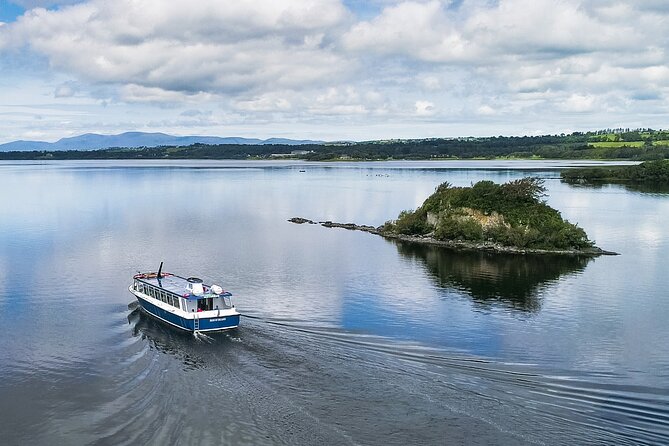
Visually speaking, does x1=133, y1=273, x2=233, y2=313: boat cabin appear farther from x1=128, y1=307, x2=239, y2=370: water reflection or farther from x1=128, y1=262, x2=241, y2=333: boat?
x1=128, y1=307, x2=239, y2=370: water reflection

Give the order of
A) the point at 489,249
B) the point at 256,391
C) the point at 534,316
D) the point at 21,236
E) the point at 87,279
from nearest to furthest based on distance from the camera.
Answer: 1. the point at 256,391
2. the point at 534,316
3. the point at 87,279
4. the point at 489,249
5. the point at 21,236

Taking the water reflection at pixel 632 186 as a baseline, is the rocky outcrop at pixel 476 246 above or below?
below

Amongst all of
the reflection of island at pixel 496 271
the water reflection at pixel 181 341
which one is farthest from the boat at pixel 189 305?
the reflection of island at pixel 496 271

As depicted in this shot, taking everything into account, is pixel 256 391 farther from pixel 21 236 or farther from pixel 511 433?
pixel 21 236

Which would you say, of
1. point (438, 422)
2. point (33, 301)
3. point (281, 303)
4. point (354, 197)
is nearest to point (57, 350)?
point (33, 301)

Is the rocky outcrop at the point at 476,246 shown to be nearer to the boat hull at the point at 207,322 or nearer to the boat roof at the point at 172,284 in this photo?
the boat roof at the point at 172,284

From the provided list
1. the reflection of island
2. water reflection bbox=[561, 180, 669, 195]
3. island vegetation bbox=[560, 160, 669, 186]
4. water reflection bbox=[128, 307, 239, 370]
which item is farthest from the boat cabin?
island vegetation bbox=[560, 160, 669, 186]

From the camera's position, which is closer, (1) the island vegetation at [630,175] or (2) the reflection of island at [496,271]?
(2) the reflection of island at [496,271]
